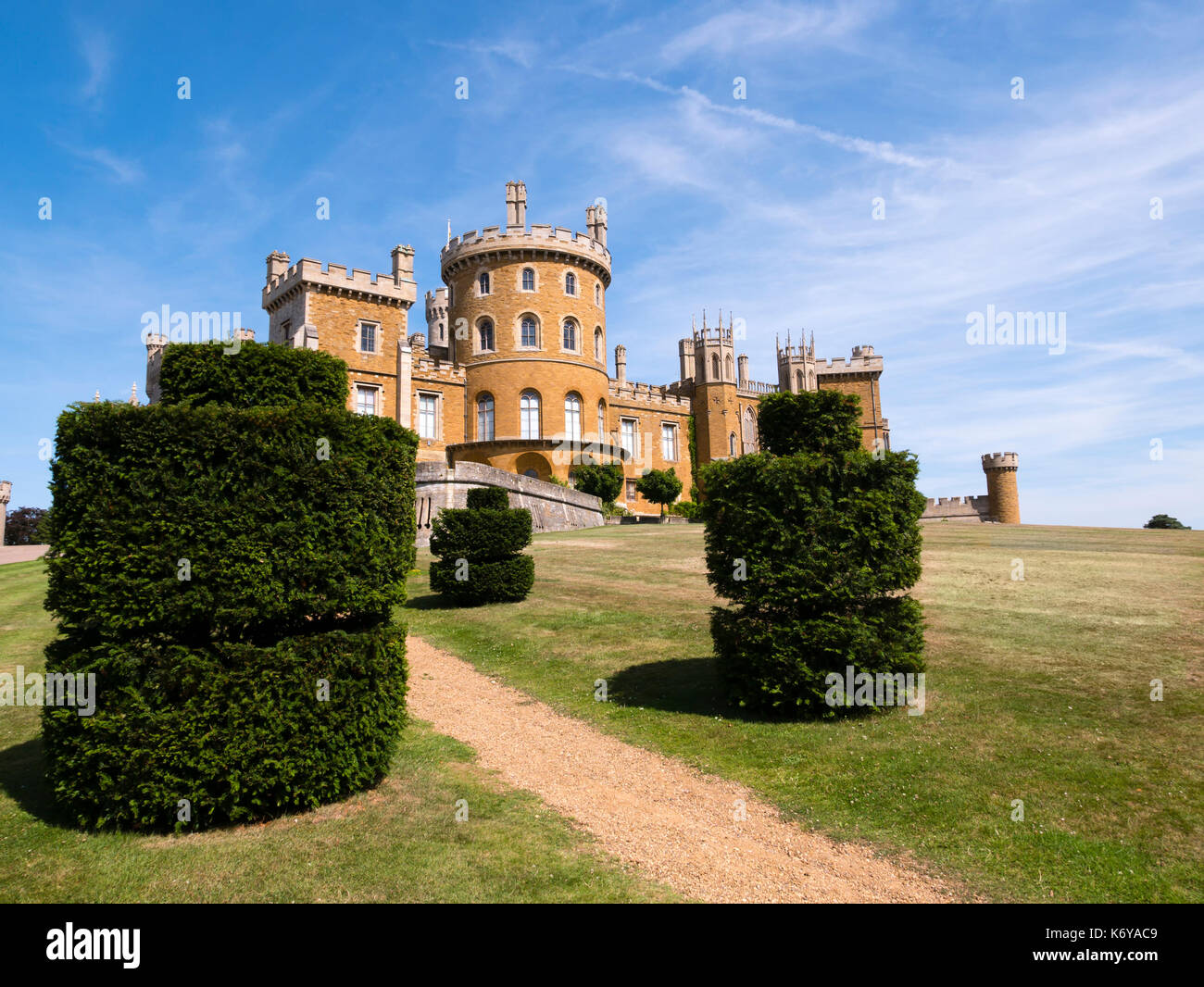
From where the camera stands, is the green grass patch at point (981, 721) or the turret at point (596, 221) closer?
the green grass patch at point (981, 721)

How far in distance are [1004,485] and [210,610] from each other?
55.1 m

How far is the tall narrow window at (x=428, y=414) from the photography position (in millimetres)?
37906

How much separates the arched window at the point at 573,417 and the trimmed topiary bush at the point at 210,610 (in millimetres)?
33212

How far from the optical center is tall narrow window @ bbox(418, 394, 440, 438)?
124 ft

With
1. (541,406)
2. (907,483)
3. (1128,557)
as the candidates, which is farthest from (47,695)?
(541,406)

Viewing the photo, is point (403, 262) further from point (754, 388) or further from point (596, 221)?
point (754, 388)

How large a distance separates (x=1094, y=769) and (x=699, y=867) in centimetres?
401

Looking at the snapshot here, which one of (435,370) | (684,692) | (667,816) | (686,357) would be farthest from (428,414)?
(667,816)

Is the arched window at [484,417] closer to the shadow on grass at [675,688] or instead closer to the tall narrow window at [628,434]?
the tall narrow window at [628,434]

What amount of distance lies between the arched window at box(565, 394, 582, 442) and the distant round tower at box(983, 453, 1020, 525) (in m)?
30.8

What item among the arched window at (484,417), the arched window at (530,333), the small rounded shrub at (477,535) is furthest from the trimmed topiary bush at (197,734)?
the arched window at (530,333)

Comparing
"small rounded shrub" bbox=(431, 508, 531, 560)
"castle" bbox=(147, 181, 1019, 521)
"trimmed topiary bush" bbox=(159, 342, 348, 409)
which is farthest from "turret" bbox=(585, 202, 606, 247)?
"trimmed topiary bush" bbox=(159, 342, 348, 409)

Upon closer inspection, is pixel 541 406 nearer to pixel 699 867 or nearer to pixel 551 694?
pixel 551 694
